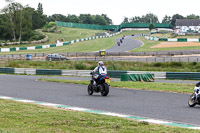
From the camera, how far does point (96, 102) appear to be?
48.9 feet

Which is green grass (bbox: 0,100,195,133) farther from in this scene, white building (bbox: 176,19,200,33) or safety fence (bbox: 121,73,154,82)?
white building (bbox: 176,19,200,33)

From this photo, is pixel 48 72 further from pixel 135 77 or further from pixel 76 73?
pixel 135 77

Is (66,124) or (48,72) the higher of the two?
(66,124)

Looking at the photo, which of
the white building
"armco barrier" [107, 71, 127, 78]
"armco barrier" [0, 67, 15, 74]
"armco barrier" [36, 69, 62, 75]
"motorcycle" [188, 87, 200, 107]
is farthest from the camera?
the white building

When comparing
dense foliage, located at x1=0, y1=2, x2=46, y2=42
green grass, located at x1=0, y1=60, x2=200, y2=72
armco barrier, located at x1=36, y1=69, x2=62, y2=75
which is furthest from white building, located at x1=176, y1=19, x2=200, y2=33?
armco barrier, located at x1=36, y1=69, x2=62, y2=75

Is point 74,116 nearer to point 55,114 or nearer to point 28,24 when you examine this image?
point 55,114

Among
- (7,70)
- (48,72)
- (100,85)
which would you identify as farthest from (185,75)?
(7,70)

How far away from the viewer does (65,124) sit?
8930 millimetres

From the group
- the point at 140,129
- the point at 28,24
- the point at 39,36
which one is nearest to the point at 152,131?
the point at 140,129

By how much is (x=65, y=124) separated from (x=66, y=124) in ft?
0.09

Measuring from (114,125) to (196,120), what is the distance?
269 centimetres

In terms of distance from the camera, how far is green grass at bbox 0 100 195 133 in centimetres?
816

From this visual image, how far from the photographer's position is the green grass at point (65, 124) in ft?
26.8

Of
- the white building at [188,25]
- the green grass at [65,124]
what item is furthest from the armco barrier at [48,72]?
the white building at [188,25]
